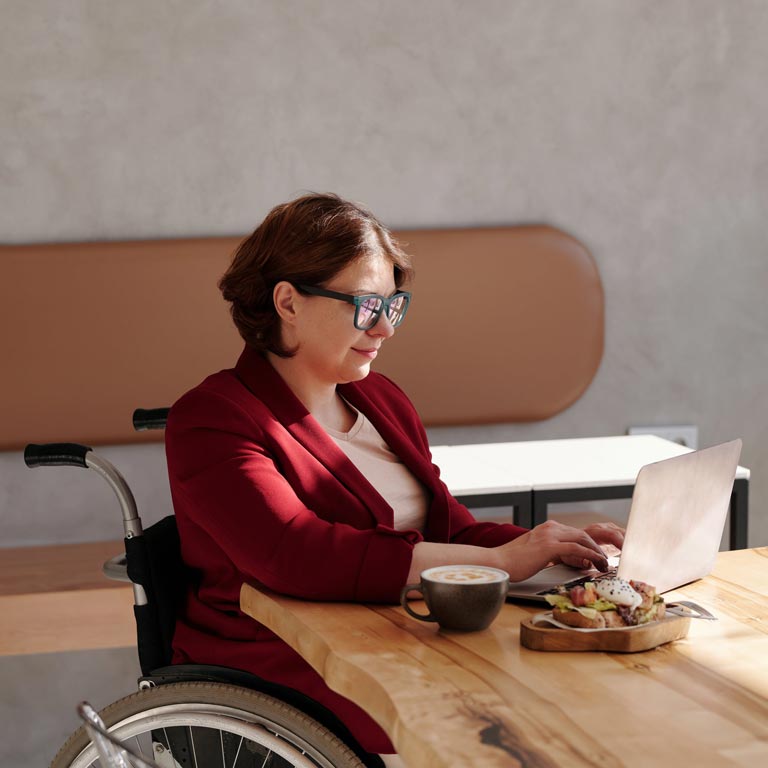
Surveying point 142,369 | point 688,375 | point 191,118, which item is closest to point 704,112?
point 688,375

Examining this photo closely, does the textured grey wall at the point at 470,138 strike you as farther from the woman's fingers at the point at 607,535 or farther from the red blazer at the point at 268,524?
the woman's fingers at the point at 607,535

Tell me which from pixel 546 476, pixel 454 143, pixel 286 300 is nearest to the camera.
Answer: pixel 286 300

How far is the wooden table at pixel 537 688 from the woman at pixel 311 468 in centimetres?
9

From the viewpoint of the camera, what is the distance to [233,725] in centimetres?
152

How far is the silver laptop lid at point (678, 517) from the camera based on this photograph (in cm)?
146

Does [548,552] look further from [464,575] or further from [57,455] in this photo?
[57,455]

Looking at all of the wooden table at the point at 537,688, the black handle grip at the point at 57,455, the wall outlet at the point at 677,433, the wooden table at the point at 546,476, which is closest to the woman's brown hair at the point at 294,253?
the black handle grip at the point at 57,455

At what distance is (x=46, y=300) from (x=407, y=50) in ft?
4.29

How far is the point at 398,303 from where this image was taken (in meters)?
1.85

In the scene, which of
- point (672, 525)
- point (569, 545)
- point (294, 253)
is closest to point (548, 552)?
point (569, 545)

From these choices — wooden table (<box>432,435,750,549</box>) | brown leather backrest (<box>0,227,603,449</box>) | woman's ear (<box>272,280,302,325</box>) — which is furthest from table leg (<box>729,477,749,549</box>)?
woman's ear (<box>272,280,302,325</box>)

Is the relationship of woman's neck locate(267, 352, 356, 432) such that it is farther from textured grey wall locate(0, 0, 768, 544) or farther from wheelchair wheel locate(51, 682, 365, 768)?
textured grey wall locate(0, 0, 768, 544)

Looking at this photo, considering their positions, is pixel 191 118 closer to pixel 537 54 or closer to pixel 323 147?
pixel 323 147

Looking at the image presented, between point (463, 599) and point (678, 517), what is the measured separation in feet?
1.13
